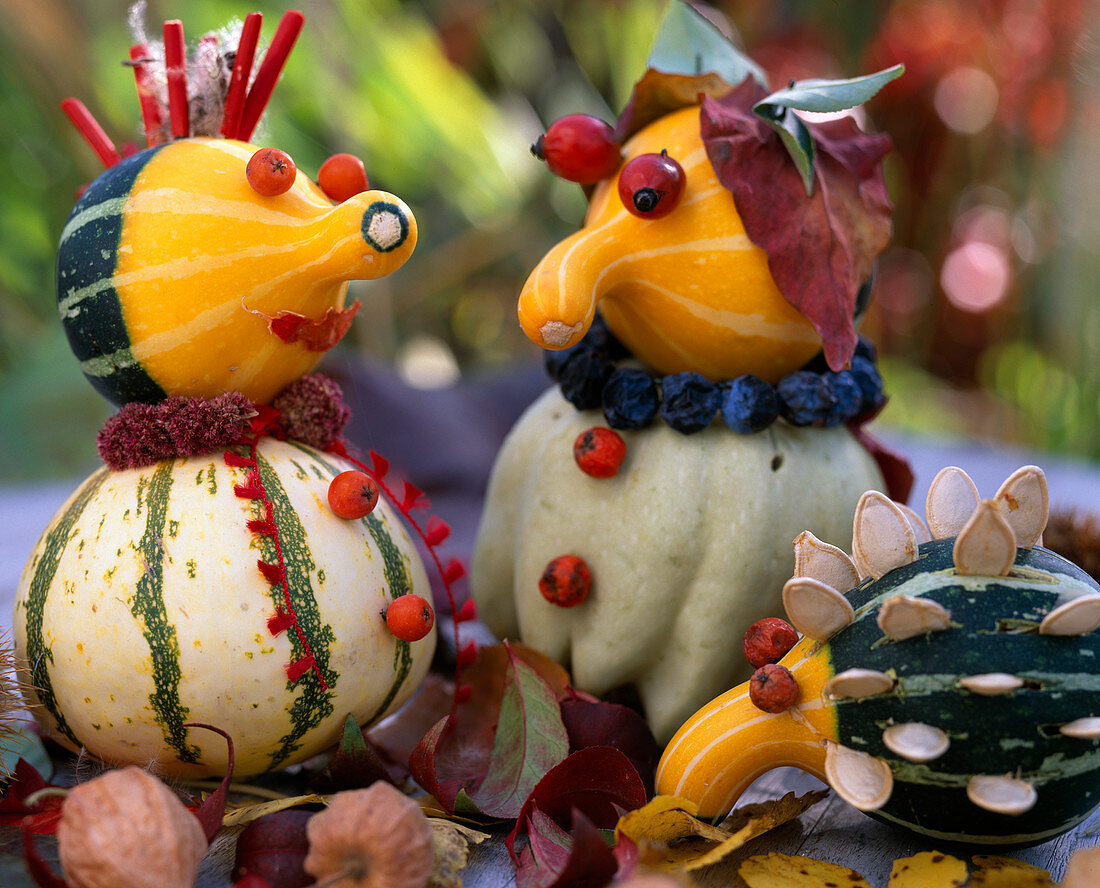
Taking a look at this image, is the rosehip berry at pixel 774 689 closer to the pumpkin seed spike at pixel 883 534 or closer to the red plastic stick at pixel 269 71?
the pumpkin seed spike at pixel 883 534

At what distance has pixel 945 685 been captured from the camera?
1.85 ft

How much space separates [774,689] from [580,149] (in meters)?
0.48

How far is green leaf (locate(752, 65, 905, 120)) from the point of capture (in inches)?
29.7

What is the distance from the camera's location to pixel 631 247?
2.61ft

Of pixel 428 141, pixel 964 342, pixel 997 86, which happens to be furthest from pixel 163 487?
pixel 964 342

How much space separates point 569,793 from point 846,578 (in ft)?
0.80

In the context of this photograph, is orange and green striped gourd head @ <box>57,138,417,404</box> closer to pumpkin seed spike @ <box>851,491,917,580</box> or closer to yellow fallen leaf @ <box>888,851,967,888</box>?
pumpkin seed spike @ <box>851,491,917,580</box>

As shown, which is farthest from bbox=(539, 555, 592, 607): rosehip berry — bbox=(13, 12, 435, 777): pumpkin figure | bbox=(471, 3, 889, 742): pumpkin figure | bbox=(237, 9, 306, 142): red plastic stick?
bbox=(237, 9, 306, 142): red plastic stick

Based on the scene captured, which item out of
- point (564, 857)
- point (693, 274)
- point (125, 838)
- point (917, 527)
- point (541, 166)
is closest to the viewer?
point (125, 838)

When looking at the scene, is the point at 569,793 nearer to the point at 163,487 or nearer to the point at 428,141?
the point at 163,487

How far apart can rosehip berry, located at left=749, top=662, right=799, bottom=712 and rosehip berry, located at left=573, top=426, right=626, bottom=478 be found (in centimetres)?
25

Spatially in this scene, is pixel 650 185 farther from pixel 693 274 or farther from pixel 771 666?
pixel 771 666

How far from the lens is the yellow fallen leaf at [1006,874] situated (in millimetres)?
580

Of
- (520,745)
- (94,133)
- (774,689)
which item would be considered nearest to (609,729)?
(520,745)
